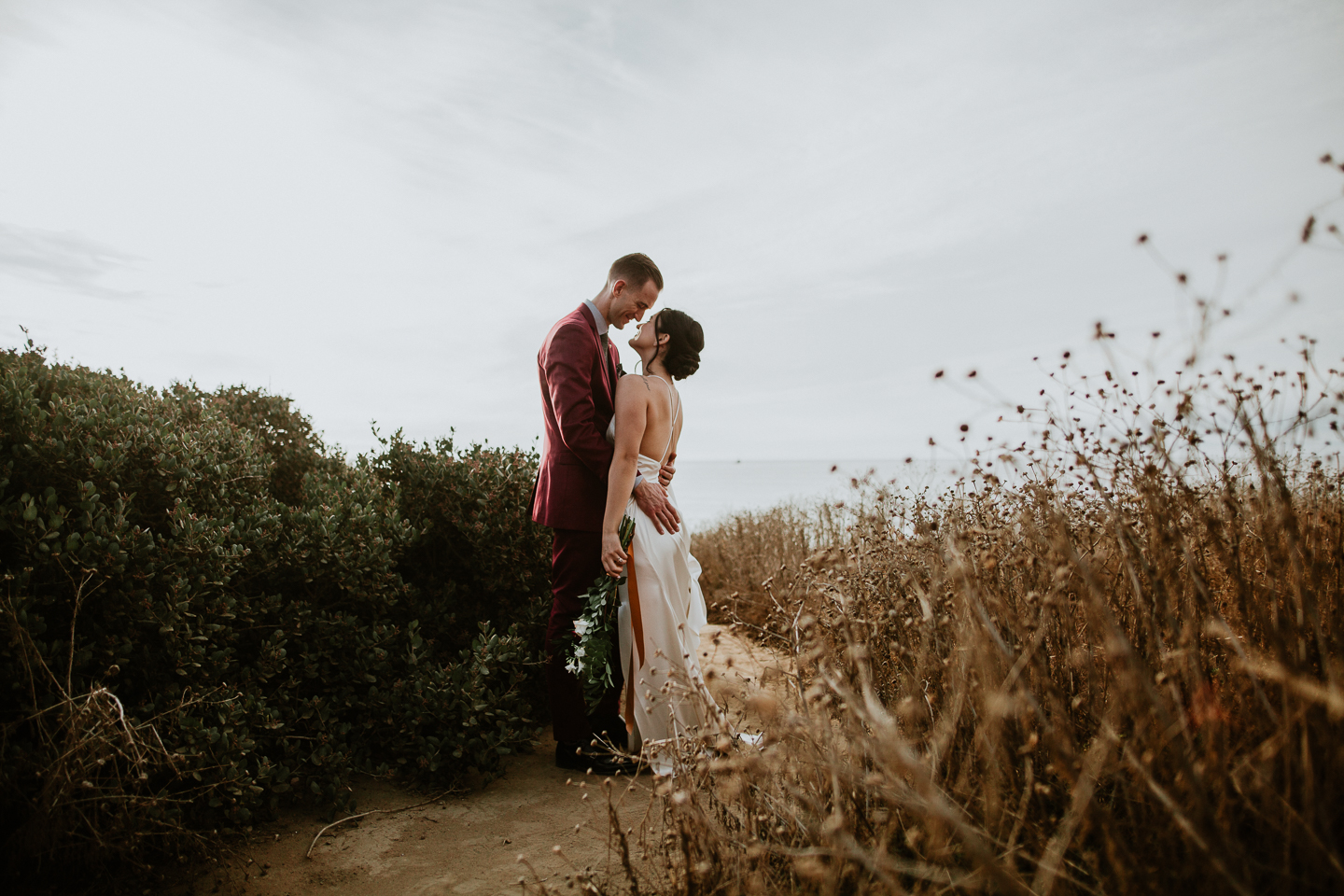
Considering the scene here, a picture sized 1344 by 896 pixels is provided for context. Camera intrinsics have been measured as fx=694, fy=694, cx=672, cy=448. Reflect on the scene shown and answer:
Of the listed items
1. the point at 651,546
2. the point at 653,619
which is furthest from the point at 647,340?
the point at 653,619

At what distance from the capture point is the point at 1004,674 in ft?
7.68

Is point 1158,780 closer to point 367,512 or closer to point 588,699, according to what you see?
point 588,699

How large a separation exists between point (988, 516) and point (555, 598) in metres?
2.38

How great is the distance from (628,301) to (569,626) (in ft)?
6.23

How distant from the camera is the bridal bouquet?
12.1 feet

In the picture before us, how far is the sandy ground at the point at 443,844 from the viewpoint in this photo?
2.77m

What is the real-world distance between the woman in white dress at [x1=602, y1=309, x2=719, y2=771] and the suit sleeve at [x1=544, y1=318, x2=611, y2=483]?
0.11 m

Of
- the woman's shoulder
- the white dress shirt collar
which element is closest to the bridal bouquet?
the woman's shoulder

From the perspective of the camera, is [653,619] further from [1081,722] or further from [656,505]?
[1081,722]

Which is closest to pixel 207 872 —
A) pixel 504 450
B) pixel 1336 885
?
pixel 504 450

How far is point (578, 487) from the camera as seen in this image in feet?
12.8

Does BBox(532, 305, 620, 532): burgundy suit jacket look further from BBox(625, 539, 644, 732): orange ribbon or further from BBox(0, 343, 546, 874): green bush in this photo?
BBox(0, 343, 546, 874): green bush

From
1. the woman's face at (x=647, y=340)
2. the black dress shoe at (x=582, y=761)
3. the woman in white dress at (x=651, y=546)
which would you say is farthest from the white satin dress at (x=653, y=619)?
the woman's face at (x=647, y=340)

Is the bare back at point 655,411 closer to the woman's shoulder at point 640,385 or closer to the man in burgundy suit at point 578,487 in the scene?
the woman's shoulder at point 640,385
